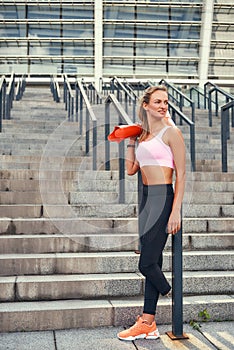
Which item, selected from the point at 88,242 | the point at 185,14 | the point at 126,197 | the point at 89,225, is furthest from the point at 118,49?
the point at 88,242

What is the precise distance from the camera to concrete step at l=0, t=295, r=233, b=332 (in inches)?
142

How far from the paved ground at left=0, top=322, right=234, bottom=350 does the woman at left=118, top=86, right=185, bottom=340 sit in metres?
0.13

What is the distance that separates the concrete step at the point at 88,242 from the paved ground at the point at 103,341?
1.03 meters

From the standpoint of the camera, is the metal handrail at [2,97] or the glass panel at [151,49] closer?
the metal handrail at [2,97]

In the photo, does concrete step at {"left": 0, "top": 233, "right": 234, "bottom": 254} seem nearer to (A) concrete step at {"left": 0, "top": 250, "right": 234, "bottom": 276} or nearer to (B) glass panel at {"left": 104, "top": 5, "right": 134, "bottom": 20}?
(A) concrete step at {"left": 0, "top": 250, "right": 234, "bottom": 276}

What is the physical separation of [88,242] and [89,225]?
0.30 metres

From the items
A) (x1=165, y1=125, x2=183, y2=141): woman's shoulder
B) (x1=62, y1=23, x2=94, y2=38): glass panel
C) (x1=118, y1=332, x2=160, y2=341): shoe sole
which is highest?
(x1=62, y1=23, x2=94, y2=38): glass panel

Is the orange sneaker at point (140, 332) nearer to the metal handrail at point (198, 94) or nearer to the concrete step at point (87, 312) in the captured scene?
the concrete step at point (87, 312)

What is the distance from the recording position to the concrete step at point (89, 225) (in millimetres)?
4789

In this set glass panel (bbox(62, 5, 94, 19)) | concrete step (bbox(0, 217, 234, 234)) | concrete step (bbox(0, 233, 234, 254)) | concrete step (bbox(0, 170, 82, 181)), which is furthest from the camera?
glass panel (bbox(62, 5, 94, 19))

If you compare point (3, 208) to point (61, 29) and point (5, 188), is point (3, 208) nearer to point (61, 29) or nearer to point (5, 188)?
point (5, 188)

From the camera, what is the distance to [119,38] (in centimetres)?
3703

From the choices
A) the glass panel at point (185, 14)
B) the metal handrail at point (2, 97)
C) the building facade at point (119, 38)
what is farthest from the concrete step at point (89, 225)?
the glass panel at point (185, 14)

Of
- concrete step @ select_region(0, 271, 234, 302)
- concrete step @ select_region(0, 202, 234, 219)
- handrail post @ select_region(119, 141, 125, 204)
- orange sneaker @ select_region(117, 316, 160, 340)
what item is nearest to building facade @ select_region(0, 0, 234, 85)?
handrail post @ select_region(119, 141, 125, 204)
